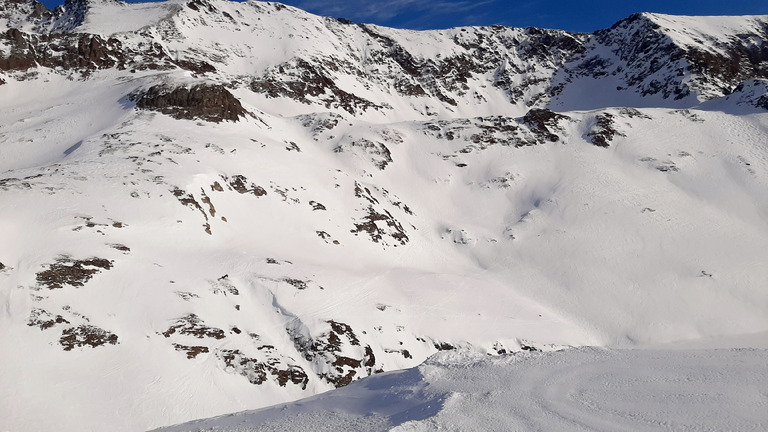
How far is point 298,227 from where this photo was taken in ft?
149

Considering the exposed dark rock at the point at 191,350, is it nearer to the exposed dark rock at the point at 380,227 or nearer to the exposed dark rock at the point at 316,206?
the exposed dark rock at the point at 316,206

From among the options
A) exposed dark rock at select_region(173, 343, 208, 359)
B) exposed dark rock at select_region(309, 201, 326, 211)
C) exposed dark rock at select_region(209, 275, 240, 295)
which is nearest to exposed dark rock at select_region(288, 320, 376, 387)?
exposed dark rock at select_region(209, 275, 240, 295)

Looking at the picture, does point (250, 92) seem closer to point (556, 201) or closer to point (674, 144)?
point (556, 201)

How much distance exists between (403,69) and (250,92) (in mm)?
58159

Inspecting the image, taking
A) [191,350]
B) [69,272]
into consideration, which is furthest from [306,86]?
[191,350]

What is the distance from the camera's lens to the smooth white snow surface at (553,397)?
1108 cm

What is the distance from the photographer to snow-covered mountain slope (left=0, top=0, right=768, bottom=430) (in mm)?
25875

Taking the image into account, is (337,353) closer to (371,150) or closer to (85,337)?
(85,337)

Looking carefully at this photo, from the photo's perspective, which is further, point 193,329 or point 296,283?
point 296,283

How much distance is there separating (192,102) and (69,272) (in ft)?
123

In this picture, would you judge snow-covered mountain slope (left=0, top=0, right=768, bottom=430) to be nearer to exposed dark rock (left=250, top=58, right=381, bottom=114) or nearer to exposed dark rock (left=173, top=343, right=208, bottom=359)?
exposed dark rock (left=173, top=343, right=208, bottom=359)

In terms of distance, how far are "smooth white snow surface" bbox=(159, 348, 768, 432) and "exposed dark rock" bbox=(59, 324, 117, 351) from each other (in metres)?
11.9

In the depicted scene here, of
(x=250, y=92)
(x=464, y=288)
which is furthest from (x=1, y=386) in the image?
(x=250, y=92)

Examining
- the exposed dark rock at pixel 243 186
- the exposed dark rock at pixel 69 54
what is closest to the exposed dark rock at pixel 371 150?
the exposed dark rock at pixel 243 186
